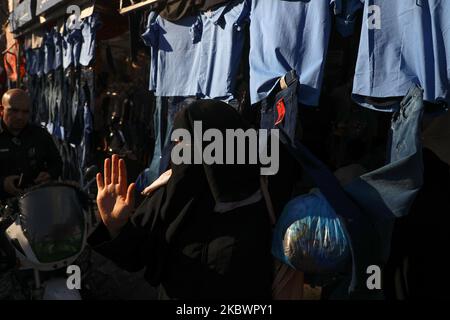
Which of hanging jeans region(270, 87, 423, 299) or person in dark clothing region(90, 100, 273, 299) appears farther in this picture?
hanging jeans region(270, 87, 423, 299)

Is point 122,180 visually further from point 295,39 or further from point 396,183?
point 295,39

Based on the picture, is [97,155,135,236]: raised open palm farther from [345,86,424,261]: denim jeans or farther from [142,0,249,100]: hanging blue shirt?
[142,0,249,100]: hanging blue shirt

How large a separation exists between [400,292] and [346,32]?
1.70 meters

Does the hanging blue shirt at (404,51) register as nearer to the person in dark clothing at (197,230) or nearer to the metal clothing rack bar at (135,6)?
the person in dark clothing at (197,230)

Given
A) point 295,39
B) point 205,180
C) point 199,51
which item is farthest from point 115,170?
point 199,51

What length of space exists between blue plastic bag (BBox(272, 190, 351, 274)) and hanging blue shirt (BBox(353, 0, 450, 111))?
892 mm

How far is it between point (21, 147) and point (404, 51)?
3.12 meters

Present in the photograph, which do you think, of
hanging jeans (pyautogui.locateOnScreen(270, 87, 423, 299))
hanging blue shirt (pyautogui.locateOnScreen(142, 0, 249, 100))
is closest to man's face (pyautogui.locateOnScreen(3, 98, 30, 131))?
hanging blue shirt (pyautogui.locateOnScreen(142, 0, 249, 100))

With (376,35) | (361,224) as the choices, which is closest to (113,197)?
(361,224)

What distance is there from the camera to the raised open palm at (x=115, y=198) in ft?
6.87

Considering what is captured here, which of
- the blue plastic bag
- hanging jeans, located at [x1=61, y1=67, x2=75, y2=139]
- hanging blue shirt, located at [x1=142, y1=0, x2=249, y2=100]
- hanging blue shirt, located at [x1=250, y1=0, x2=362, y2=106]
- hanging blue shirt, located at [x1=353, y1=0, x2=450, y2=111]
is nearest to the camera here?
the blue plastic bag

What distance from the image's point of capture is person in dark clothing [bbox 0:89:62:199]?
13.4 ft

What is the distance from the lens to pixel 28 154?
4156mm

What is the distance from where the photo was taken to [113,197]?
83.5 inches
